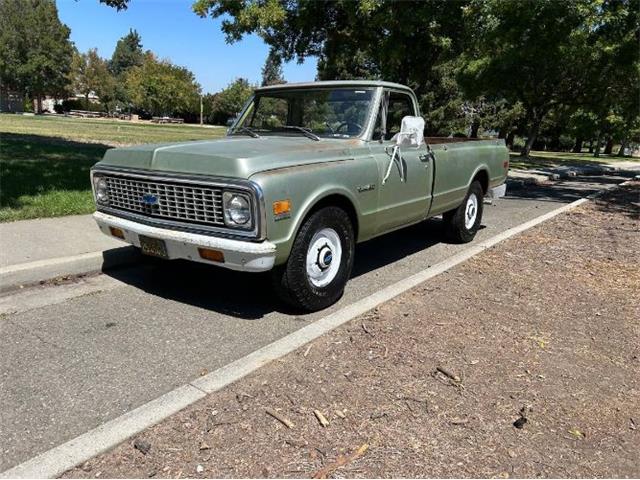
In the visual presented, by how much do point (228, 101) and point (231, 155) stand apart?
233 ft

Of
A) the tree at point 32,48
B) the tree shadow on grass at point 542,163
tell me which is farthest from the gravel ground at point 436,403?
the tree at point 32,48

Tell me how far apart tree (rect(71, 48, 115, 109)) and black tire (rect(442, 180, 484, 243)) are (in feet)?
265

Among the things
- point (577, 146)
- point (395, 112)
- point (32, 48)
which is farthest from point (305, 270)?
point (32, 48)

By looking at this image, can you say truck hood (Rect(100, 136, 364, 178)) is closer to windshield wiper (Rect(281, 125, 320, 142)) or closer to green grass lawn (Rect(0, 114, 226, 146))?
windshield wiper (Rect(281, 125, 320, 142))

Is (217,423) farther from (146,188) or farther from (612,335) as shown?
(612,335)

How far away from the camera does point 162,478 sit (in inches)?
97.8

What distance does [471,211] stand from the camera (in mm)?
7234

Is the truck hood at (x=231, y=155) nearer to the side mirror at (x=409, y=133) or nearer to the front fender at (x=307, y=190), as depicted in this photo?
the front fender at (x=307, y=190)

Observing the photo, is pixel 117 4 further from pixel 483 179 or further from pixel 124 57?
pixel 124 57

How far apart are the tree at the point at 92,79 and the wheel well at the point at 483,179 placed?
264 feet

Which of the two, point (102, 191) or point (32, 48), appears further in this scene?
point (32, 48)

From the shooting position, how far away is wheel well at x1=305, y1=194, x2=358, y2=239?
4.35 meters

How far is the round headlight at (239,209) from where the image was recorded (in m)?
3.81

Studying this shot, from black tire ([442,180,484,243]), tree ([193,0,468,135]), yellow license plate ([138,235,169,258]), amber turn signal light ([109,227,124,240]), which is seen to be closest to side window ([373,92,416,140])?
black tire ([442,180,484,243])
